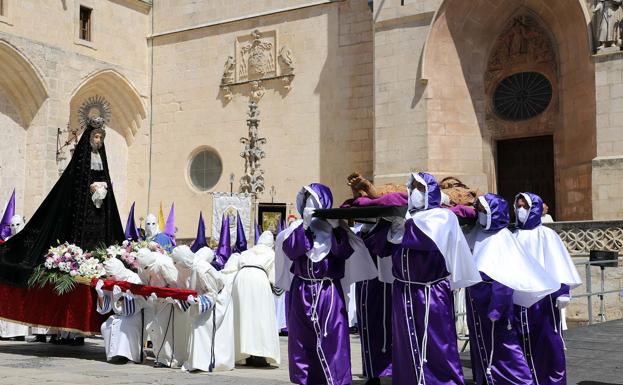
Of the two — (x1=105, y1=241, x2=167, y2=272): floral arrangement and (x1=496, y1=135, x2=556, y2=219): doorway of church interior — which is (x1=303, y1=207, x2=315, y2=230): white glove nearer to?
(x1=105, y1=241, x2=167, y2=272): floral arrangement

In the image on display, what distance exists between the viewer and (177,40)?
2520 centimetres

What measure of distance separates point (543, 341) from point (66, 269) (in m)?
5.35

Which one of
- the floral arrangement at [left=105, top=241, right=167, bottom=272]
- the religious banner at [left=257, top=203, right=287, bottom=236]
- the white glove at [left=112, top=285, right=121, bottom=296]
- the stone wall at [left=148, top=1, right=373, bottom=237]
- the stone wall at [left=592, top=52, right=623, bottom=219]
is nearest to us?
the white glove at [left=112, top=285, right=121, bottom=296]

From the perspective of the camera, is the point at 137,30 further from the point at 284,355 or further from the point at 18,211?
the point at 284,355

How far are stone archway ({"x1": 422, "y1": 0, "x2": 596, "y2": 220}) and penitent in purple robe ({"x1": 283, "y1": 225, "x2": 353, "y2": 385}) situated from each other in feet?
41.7

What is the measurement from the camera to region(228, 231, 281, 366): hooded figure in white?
8.97 m

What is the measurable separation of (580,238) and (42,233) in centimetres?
1005

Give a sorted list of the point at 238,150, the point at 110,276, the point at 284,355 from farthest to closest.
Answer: the point at 238,150, the point at 284,355, the point at 110,276

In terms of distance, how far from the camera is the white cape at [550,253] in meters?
6.91

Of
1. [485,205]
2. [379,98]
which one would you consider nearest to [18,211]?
[379,98]

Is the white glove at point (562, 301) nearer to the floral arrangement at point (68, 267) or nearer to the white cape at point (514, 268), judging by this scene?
the white cape at point (514, 268)

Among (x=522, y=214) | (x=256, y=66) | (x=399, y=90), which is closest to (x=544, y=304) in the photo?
(x=522, y=214)

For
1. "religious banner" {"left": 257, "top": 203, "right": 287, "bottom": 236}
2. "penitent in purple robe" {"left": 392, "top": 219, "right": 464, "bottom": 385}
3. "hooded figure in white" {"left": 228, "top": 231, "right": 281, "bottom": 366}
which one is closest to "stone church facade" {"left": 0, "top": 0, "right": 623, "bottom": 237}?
"religious banner" {"left": 257, "top": 203, "right": 287, "bottom": 236}

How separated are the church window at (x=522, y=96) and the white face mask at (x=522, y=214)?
527 inches
